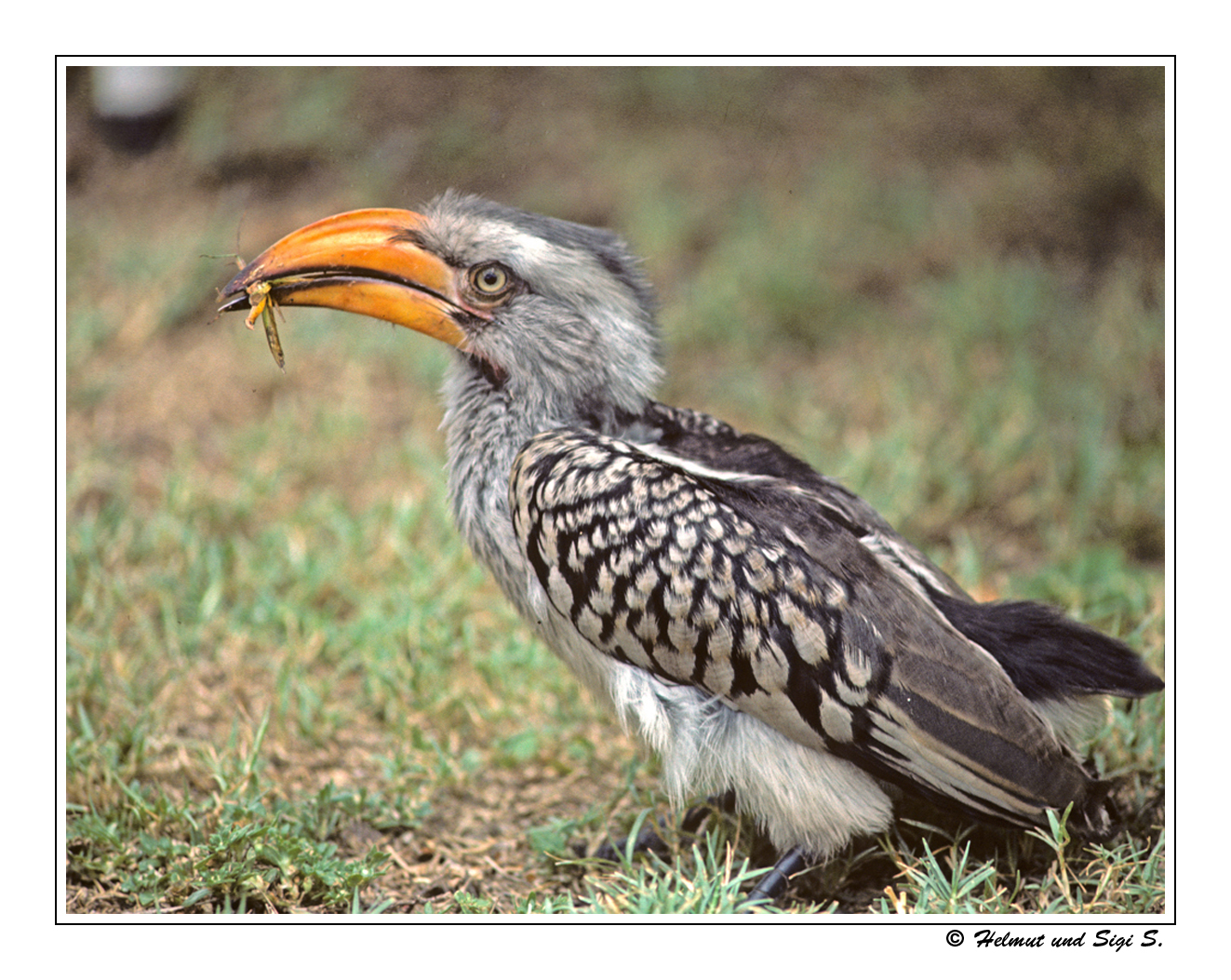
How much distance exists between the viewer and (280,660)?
148 inches

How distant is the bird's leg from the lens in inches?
110

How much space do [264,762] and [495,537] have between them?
1.10 meters

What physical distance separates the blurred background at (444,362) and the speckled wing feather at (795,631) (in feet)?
2.95

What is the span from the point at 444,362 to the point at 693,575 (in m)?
2.91

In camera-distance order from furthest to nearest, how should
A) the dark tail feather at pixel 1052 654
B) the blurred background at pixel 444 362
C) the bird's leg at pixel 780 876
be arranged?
the blurred background at pixel 444 362
the bird's leg at pixel 780 876
the dark tail feather at pixel 1052 654

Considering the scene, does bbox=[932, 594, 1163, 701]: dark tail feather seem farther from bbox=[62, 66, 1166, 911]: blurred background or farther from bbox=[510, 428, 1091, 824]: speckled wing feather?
bbox=[62, 66, 1166, 911]: blurred background

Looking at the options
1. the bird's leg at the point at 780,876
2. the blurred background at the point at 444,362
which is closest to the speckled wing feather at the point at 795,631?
the bird's leg at the point at 780,876

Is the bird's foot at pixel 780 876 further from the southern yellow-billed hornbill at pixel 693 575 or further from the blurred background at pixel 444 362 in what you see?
the blurred background at pixel 444 362

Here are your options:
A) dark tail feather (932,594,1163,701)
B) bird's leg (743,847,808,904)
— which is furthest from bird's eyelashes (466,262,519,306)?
bird's leg (743,847,808,904)

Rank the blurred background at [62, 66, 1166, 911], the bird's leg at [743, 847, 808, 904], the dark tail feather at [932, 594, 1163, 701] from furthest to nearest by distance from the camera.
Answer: the blurred background at [62, 66, 1166, 911] < the bird's leg at [743, 847, 808, 904] < the dark tail feather at [932, 594, 1163, 701]

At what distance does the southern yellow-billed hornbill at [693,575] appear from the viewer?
2.54 metres
